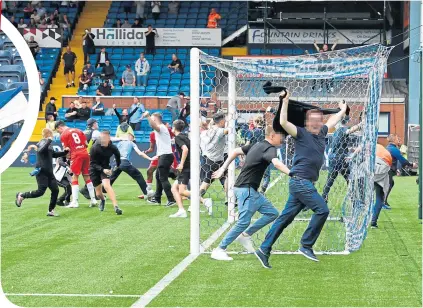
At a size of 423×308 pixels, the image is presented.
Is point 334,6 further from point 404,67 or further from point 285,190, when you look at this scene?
point 285,190

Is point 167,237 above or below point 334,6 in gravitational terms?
below

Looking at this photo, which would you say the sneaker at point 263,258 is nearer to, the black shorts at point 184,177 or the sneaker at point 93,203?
the black shorts at point 184,177

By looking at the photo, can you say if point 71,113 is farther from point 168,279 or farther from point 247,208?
point 168,279

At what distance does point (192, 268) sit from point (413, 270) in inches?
102

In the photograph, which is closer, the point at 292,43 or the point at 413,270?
the point at 413,270

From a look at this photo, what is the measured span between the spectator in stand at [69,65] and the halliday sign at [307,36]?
7435mm

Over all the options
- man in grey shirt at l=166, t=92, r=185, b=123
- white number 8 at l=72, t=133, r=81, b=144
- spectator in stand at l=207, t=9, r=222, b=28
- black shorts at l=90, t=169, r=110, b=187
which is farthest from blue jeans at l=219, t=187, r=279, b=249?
spectator in stand at l=207, t=9, r=222, b=28

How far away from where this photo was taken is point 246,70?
1527 centimetres

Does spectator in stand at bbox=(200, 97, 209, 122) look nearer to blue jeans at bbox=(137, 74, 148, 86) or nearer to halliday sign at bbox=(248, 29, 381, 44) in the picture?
halliday sign at bbox=(248, 29, 381, 44)

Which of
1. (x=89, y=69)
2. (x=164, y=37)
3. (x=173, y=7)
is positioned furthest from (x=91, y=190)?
(x=173, y=7)

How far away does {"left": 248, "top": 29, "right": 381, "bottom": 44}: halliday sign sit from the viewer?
39.2 meters

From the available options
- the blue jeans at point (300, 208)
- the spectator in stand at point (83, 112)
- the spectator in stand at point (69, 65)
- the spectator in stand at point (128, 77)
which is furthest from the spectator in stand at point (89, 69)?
the blue jeans at point (300, 208)

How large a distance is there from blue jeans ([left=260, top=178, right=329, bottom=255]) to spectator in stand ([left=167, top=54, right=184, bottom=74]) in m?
28.0

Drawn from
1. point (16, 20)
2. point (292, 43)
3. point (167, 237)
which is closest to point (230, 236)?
point (167, 237)
